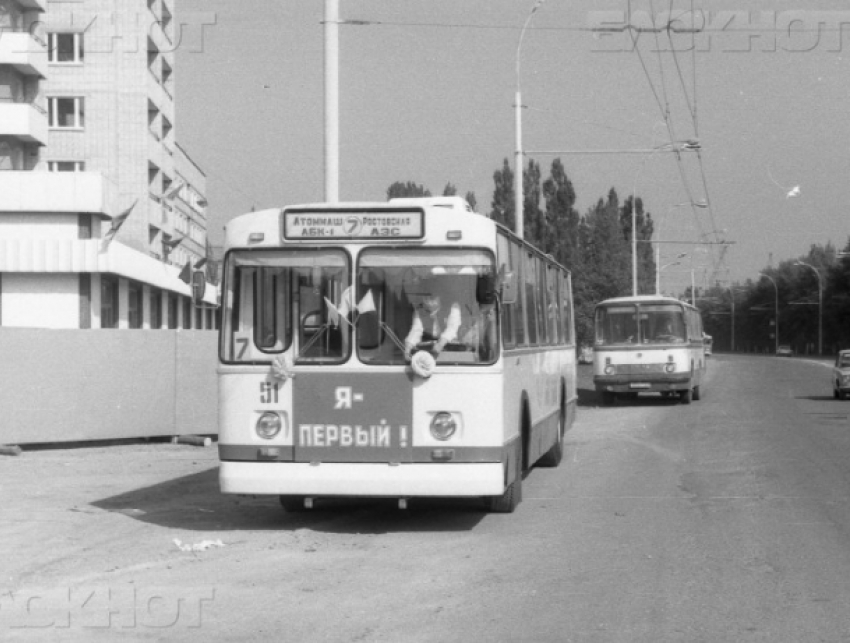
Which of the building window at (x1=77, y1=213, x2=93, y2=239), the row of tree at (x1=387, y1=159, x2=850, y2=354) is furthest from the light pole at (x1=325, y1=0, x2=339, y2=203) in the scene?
the building window at (x1=77, y1=213, x2=93, y2=239)

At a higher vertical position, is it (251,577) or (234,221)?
(234,221)

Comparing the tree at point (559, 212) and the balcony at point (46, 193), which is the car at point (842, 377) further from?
the tree at point (559, 212)

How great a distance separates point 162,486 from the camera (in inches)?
628

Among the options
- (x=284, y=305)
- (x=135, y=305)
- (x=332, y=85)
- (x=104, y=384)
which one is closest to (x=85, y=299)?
(x=135, y=305)

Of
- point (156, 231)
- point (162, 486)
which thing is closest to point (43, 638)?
point (162, 486)

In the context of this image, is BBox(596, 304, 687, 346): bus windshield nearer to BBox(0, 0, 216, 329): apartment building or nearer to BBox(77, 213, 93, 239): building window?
BBox(0, 0, 216, 329): apartment building

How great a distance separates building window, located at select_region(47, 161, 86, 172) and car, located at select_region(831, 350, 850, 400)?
35122mm

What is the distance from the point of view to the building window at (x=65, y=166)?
2339 inches

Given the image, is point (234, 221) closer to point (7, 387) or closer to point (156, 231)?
point (7, 387)

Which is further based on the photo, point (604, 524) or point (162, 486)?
point (162, 486)

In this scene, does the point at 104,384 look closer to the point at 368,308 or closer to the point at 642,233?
the point at 368,308

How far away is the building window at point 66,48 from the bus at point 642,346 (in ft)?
110

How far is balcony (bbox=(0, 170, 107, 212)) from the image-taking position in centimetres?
4844

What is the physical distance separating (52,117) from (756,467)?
4775cm
